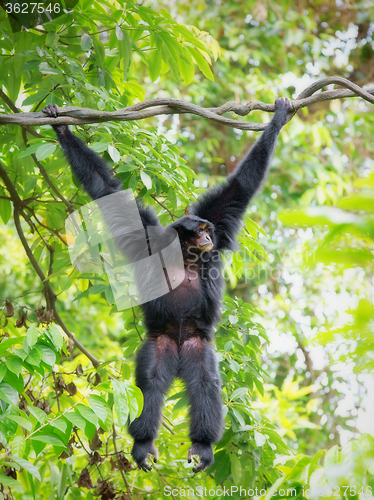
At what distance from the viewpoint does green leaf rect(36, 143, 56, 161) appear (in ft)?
9.74

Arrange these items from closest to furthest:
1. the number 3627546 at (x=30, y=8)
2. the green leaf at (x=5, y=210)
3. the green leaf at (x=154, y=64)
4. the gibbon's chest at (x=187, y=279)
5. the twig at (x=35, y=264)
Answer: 1. the number 3627546 at (x=30, y=8)
2. the green leaf at (x=154, y=64)
3. the gibbon's chest at (x=187, y=279)
4. the twig at (x=35, y=264)
5. the green leaf at (x=5, y=210)

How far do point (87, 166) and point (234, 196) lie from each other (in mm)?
1357

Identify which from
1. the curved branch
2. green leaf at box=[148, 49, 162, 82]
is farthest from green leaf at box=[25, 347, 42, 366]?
green leaf at box=[148, 49, 162, 82]

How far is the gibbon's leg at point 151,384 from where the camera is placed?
10.7ft

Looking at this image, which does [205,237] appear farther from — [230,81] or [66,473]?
[230,81]

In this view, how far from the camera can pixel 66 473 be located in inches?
139

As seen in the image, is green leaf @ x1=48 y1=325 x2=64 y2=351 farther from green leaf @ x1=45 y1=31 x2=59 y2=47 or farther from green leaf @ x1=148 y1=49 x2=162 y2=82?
green leaf @ x1=148 y1=49 x2=162 y2=82

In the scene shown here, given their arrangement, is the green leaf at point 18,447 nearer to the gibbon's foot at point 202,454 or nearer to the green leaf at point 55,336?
the green leaf at point 55,336

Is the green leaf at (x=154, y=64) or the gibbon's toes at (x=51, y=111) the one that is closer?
the gibbon's toes at (x=51, y=111)

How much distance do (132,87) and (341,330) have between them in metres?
3.99

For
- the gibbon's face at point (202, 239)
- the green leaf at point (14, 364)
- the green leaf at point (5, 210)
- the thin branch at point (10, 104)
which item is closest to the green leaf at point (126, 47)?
the thin branch at point (10, 104)

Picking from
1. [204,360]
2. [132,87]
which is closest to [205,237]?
[204,360]

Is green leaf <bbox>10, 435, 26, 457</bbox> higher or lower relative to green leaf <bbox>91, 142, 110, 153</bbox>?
lower

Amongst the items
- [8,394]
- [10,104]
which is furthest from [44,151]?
[8,394]
